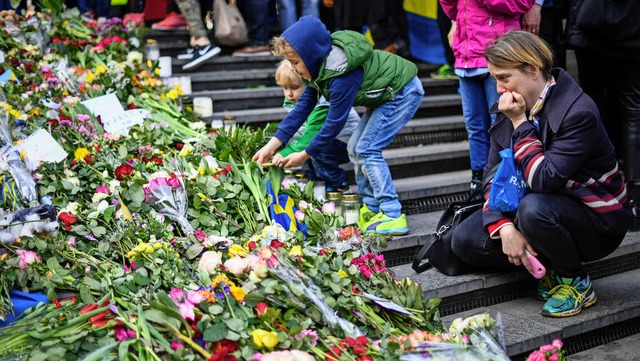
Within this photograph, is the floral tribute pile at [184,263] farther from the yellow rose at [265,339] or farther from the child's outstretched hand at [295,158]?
the child's outstretched hand at [295,158]

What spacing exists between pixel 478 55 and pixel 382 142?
0.77 metres

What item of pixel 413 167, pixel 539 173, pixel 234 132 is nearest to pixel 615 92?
pixel 413 167

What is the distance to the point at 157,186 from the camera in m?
3.67

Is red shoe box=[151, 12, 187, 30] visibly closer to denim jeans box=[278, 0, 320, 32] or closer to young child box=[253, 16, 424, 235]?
denim jeans box=[278, 0, 320, 32]

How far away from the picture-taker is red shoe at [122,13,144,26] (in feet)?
22.9

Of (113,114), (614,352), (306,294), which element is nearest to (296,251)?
(306,294)

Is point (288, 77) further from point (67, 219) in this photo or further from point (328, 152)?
point (67, 219)

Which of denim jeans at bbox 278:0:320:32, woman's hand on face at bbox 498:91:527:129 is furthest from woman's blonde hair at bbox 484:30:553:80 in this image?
denim jeans at bbox 278:0:320:32

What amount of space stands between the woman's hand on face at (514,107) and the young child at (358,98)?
0.88 metres

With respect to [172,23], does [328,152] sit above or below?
below

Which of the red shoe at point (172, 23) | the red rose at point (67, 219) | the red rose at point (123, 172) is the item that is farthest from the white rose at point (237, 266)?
the red shoe at point (172, 23)

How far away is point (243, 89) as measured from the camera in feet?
20.4

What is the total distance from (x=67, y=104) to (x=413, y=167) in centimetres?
235

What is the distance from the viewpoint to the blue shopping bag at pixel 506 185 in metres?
3.40
